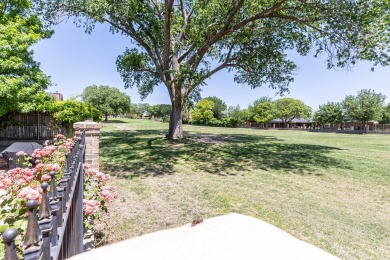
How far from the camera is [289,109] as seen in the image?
2721 inches

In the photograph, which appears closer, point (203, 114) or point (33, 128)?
point (33, 128)

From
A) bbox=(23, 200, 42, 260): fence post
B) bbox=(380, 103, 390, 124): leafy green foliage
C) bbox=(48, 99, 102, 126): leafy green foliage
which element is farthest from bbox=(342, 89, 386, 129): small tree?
bbox=(23, 200, 42, 260): fence post

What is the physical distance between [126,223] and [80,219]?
1287 millimetres

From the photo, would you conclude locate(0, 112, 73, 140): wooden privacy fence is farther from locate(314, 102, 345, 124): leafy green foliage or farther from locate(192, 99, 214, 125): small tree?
locate(314, 102, 345, 124): leafy green foliage

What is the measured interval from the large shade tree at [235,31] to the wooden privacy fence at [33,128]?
6244mm

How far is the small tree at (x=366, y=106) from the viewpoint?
4769 centimetres

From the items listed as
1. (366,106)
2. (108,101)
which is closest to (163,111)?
(108,101)

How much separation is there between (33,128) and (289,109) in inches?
2724

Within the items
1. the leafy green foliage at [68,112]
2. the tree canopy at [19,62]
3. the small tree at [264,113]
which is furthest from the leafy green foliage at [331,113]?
the tree canopy at [19,62]

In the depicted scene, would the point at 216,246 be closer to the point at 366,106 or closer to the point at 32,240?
the point at 32,240

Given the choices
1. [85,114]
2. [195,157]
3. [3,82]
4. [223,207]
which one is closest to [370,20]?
[195,157]

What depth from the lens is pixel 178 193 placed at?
5.36 m

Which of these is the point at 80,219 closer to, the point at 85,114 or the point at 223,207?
the point at 223,207

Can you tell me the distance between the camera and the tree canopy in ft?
34.5
